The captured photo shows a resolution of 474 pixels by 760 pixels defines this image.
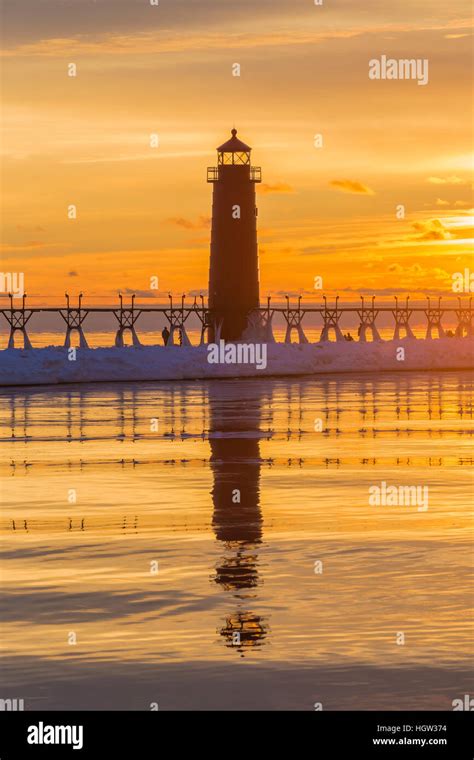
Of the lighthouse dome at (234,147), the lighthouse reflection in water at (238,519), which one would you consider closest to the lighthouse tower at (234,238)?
the lighthouse dome at (234,147)

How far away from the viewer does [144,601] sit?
12219 millimetres

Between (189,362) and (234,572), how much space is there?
168 feet

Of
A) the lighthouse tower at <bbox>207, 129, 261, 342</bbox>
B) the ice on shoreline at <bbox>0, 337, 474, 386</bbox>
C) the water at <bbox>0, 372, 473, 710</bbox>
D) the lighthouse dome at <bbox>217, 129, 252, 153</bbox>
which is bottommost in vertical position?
the water at <bbox>0, 372, 473, 710</bbox>

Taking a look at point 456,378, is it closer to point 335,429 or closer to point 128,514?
point 335,429

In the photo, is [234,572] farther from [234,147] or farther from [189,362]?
[234,147]

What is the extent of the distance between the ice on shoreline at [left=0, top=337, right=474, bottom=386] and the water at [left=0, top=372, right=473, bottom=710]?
29430 millimetres

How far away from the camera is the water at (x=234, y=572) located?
9.73m

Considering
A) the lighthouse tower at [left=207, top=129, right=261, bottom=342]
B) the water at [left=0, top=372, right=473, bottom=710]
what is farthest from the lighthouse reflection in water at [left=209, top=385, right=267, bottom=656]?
the lighthouse tower at [left=207, top=129, right=261, bottom=342]

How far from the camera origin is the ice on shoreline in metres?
57.9

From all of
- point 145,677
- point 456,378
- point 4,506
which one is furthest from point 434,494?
point 456,378

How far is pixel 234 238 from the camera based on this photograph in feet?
226

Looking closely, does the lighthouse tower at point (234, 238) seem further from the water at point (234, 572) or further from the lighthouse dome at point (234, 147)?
the water at point (234, 572)

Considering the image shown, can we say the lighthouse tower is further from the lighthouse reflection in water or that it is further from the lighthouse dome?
the lighthouse reflection in water

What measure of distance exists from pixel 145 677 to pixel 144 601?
2438mm
